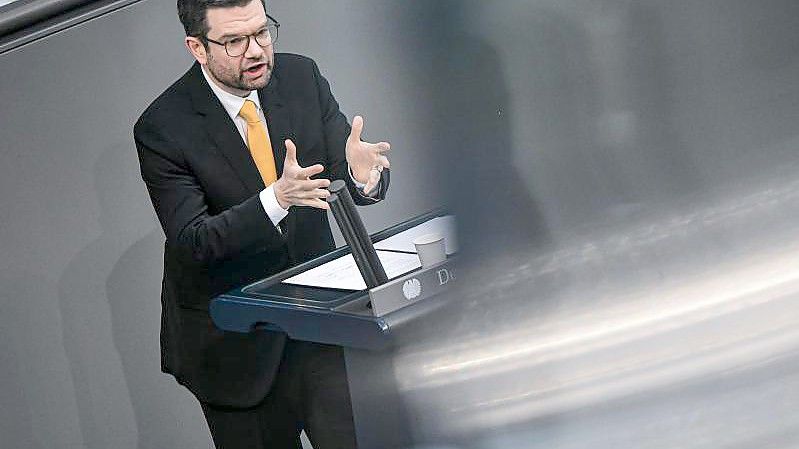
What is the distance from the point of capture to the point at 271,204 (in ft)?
5.38

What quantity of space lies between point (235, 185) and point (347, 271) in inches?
7.7

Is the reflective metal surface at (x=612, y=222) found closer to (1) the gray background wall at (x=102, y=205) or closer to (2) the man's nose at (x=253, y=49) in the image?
(1) the gray background wall at (x=102, y=205)

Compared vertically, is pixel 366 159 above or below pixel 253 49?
below

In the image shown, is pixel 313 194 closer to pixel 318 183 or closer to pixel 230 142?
pixel 318 183

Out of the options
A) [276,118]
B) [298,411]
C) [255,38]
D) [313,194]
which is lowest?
[298,411]

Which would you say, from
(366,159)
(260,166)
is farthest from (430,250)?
(260,166)

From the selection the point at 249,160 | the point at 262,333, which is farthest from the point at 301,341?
the point at 249,160

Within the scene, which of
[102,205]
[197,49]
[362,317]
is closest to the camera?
[362,317]

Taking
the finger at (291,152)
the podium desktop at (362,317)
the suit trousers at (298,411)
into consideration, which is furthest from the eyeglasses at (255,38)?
the suit trousers at (298,411)

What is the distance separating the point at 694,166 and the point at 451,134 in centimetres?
34

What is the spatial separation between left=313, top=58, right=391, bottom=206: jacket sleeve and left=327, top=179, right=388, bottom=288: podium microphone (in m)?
0.01

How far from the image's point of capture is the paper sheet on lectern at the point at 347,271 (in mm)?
1586

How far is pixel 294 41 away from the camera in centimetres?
165

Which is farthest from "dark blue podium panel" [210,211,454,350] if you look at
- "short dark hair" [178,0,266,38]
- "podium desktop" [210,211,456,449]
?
"short dark hair" [178,0,266,38]
